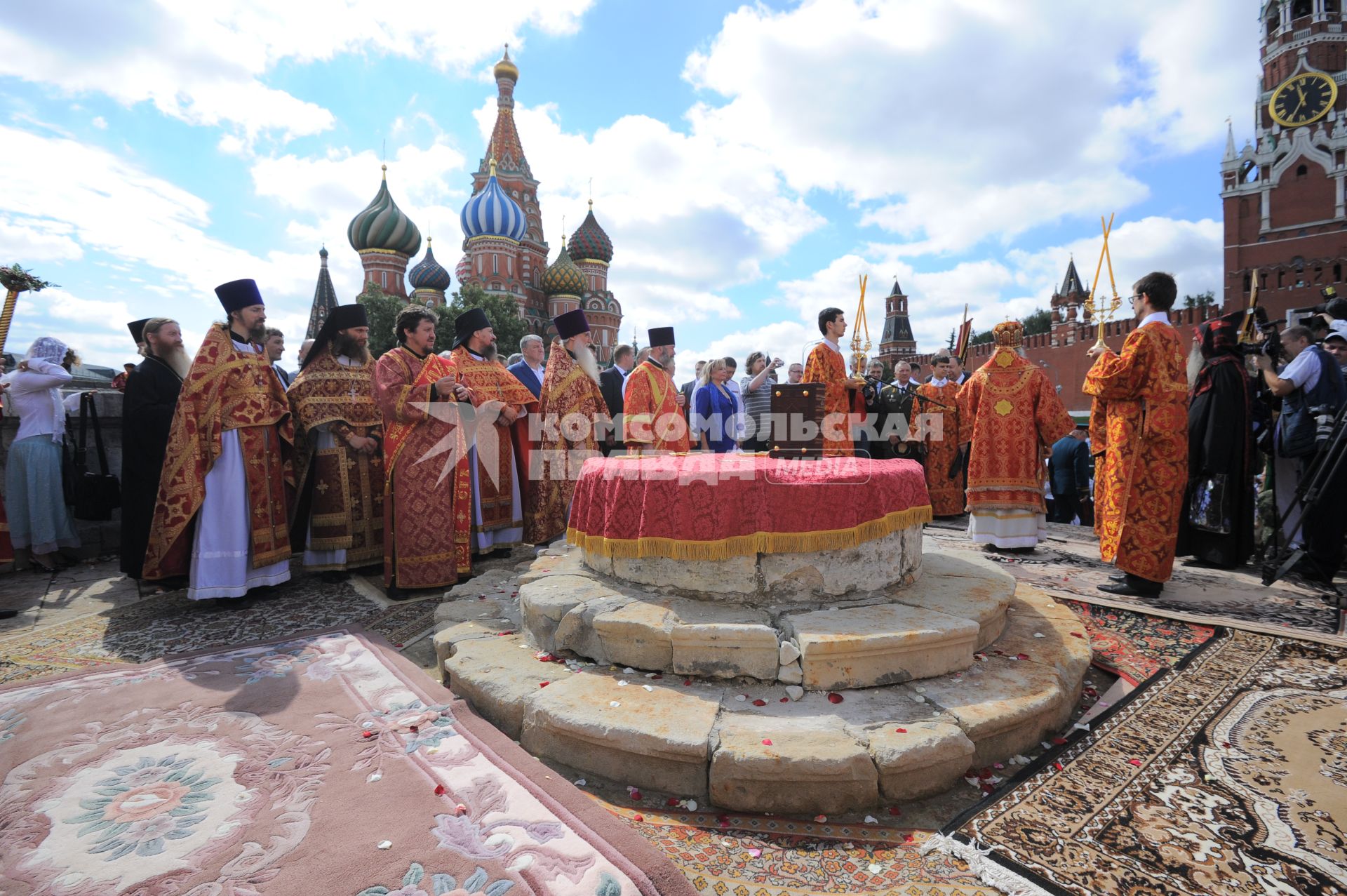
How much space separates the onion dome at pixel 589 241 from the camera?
1566 inches

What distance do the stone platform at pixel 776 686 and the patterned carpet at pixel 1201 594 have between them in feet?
3.24

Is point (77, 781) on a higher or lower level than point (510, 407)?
lower

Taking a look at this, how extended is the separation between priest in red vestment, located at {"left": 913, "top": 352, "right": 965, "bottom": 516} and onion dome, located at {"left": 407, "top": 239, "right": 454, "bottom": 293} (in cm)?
3521

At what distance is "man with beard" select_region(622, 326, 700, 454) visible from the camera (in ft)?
18.3

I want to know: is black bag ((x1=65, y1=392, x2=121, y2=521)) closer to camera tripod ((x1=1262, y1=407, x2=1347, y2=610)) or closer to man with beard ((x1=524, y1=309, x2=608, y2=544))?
man with beard ((x1=524, y1=309, x2=608, y2=544))

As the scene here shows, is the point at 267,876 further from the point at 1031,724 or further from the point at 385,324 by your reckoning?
the point at 385,324

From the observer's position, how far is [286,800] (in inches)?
82.4

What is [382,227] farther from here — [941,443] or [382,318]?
[941,443]

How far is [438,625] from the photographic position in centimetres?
382

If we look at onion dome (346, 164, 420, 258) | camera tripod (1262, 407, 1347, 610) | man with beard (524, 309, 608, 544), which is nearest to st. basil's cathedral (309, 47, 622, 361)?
onion dome (346, 164, 420, 258)

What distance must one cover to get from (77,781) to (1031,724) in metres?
3.76

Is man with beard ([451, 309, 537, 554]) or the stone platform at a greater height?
man with beard ([451, 309, 537, 554])

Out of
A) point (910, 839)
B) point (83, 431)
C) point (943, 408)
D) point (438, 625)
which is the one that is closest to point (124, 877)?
point (438, 625)

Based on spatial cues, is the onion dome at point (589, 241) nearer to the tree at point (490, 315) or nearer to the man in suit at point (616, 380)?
the tree at point (490, 315)
